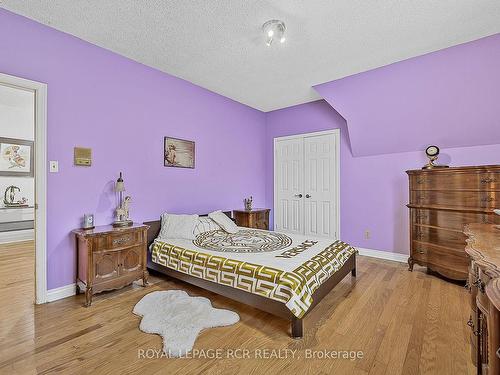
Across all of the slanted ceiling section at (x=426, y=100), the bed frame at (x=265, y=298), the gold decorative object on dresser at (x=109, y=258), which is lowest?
the bed frame at (x=265, y=298)

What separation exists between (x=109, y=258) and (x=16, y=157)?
454 cm

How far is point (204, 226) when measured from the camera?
345 cm

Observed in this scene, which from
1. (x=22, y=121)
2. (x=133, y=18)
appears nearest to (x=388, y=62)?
(x=133, y=18)

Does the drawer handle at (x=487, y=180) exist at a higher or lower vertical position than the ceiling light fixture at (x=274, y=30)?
lower

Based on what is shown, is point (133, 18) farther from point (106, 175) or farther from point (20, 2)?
point (106, 175)

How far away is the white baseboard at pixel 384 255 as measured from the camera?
3722 mm

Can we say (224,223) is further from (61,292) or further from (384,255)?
A: (384,255)

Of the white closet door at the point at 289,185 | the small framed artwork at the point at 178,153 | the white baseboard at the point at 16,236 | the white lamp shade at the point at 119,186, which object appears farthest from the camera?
the white closet door at the point at 289,185

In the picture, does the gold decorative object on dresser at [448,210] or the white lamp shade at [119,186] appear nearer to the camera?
the gold decorative object on dresser at [448,210]

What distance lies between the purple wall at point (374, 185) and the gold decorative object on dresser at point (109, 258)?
3.34m

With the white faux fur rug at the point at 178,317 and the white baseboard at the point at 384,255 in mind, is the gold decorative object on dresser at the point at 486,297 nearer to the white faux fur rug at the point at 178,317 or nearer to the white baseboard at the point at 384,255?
the white faux fur rug at the point at 178,317

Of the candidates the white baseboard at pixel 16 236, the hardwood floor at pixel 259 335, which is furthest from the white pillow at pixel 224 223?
the white baseboard at pixel 16 236

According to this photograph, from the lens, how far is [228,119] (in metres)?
4.49

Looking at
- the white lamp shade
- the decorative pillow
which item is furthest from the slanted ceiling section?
the white lamp shade
